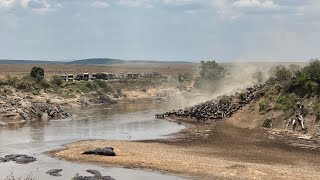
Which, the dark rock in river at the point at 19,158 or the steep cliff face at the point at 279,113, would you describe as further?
the steep cliff face at the point at 279,113

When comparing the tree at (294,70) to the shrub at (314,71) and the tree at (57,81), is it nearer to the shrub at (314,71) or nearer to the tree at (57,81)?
the shrub at (314,71)

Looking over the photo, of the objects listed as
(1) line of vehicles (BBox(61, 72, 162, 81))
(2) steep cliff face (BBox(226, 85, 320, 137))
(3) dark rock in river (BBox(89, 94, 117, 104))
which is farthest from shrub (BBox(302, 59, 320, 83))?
(1) line of vehicles (BBox(61, 72, 162, 81))

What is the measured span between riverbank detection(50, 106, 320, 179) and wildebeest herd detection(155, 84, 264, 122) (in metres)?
11.7

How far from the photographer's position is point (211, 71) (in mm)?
114562

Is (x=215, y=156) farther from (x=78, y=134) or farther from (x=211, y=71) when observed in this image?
(x=211, y=71)

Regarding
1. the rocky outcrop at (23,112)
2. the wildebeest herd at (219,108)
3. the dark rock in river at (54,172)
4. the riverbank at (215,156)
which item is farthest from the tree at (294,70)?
the dark rock in river at (54,172)

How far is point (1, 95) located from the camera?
75625mm

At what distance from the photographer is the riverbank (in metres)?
34.2

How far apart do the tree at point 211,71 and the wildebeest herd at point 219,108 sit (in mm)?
41118

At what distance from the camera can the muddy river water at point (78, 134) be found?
34656 millimetres

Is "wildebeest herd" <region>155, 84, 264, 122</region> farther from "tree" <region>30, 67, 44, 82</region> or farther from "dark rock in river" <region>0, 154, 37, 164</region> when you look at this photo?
"tree" <region>30, 67, 44, 82</region>

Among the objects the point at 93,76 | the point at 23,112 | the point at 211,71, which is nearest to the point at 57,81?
the point at 93,76

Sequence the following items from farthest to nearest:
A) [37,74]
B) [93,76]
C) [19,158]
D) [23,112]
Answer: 1. [93,76]
2. [37,74]
3. [23,112]
4. [19,158]

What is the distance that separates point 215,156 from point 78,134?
1921cm
